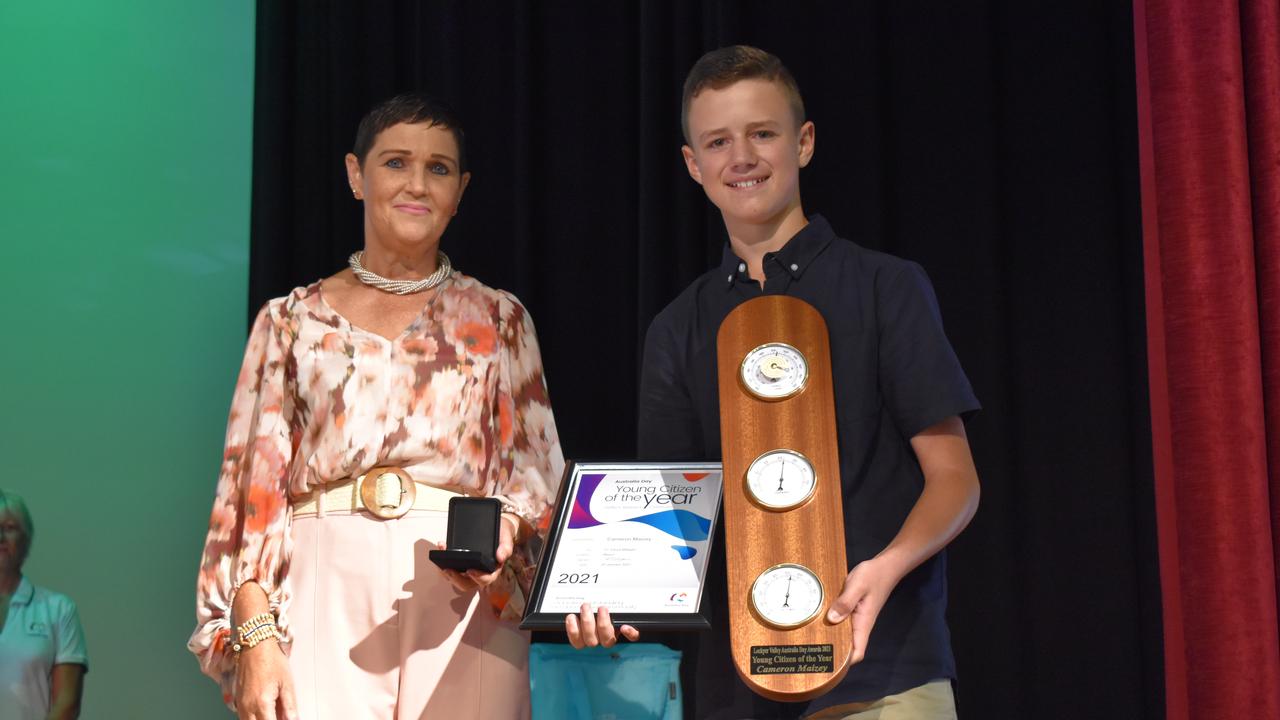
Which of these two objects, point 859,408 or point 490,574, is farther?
point 490,574

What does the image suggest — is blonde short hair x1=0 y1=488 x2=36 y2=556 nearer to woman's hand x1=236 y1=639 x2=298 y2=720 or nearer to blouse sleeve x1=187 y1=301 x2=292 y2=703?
blouse sleeve x1=187 y1=301 x2=292 y2=703

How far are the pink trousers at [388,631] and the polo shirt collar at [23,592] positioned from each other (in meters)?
1.69

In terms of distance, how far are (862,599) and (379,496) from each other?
86 cm

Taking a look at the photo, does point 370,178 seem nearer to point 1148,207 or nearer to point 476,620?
point 476,620

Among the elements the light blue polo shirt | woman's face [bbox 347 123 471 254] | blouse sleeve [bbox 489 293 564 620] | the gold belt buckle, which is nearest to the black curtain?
blouse sleeve [bbox 489 293 564 620]

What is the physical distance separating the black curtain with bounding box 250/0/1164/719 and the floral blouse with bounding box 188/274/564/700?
1.81 feet

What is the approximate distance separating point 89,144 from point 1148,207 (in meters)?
2.62

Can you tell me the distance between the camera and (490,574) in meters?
2.06

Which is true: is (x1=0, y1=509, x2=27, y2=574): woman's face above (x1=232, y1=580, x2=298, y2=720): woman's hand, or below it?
above

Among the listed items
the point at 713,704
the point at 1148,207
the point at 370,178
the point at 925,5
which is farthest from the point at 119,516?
the point at 1148,207

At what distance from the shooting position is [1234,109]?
7.32ft

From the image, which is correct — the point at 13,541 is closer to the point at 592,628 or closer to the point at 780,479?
the point at 592,628

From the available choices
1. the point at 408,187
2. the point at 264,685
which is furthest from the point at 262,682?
the point at 408,187

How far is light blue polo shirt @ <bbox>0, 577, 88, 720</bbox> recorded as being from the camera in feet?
11.1
